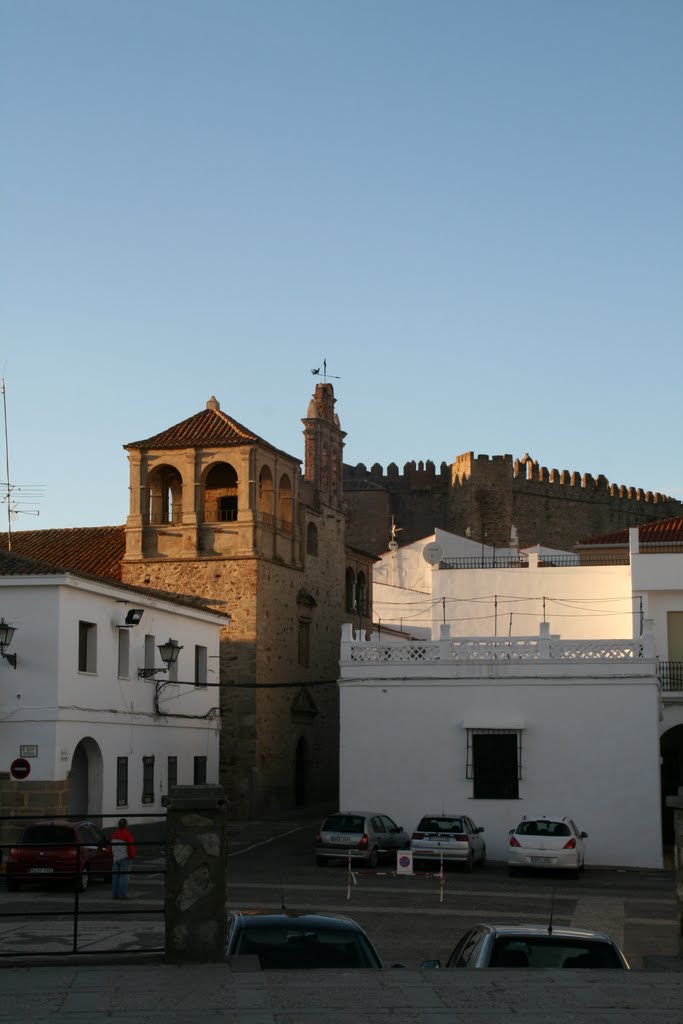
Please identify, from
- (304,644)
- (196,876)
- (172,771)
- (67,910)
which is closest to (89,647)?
(172,771)

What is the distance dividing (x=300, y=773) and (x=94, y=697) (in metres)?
17.6

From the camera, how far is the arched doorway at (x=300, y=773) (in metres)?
45.3

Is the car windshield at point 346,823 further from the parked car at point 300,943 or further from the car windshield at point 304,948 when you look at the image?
the car windshield at point 304,948

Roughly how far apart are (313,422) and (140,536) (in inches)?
406

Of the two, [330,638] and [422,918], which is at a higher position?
[330,638]

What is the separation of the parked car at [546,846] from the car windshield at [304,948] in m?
16.2

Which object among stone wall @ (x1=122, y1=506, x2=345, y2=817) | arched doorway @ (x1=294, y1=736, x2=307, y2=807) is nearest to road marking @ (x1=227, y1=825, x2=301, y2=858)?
stone wall @ (x1=122, y1=506, x2=345, y2=817)

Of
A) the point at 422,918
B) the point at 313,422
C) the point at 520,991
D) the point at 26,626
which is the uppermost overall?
the point at 313,422

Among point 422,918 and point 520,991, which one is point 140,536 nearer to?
point 422,918

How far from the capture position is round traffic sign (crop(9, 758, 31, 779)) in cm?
2622

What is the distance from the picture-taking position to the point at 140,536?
142ft

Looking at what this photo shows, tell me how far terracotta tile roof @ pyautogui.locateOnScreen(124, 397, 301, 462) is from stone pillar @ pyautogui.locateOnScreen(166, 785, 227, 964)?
33892 millimetres

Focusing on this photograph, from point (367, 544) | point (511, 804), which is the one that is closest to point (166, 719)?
point (511, 804)

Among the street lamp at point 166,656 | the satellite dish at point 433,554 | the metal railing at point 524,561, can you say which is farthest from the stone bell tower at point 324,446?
the street lamp at point 166,656
